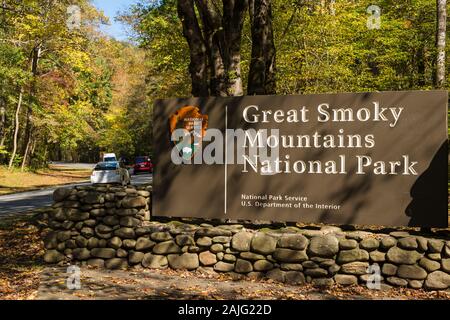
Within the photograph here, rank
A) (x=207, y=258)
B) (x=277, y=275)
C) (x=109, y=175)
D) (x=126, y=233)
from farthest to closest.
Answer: (x=109, y=175)
(x=126, y=233)
(x=207, y=258)
(x=277, y=275)

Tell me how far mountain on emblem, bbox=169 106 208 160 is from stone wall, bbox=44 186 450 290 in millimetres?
1188

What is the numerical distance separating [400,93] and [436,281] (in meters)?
2.98

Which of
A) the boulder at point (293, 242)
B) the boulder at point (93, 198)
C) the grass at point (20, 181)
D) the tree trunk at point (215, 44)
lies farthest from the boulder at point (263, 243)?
the grass at point (20, 181)

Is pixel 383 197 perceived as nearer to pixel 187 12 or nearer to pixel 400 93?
pixel 400 93

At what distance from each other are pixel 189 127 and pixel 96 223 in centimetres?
256

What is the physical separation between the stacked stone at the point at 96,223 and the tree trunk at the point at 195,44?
9.21 feet

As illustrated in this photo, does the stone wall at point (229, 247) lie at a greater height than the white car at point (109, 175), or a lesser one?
lesser

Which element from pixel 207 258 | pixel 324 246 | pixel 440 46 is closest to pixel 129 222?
pixel 207 258

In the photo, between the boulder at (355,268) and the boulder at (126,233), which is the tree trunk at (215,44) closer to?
the boulder at (126,233)

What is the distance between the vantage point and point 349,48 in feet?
58.4

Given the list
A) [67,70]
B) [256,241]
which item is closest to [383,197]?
[256,241]

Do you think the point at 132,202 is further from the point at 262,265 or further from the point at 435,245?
the point at 435,245

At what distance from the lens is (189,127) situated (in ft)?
29.9

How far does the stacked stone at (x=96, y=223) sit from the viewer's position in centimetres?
890
